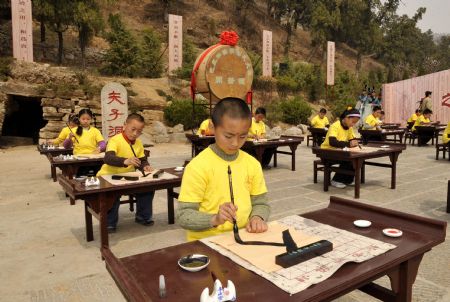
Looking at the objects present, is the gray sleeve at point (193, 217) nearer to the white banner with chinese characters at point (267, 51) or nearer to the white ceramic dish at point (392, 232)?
the white ceramic dish at point (392, 232)

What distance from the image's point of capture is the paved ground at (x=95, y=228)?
2.97 metres

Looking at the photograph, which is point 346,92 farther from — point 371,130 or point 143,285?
point 143,285

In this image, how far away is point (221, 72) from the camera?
9.10 metres

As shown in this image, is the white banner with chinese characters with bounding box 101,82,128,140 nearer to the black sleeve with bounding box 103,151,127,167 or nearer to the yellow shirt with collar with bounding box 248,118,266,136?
the yellow shirt with collar with bounding box 248,118,266,136

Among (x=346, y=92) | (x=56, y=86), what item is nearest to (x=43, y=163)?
(x=56, y=86)

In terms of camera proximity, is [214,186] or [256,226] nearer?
[256,226]

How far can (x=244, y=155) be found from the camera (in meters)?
2.13

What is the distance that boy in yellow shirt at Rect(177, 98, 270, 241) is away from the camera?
1862mm

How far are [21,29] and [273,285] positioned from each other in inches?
597

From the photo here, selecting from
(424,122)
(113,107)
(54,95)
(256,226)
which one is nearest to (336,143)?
(256,226)

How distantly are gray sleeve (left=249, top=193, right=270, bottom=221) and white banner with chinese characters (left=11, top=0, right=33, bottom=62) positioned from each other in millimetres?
14316

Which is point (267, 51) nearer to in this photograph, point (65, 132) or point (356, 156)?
point (65, 132)


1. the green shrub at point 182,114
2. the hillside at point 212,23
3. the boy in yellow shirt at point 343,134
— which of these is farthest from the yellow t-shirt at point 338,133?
the hillside at point 212,23

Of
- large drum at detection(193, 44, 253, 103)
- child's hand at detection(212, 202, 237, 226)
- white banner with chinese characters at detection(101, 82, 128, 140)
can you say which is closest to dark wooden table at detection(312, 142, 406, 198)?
large drum at detection(193, 44, 253, 103)
